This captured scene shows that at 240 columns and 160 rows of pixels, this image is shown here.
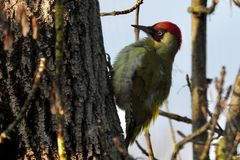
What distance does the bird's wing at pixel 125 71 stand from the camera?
4785mm

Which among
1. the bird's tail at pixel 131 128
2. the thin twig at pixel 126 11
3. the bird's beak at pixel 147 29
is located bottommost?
the bird's tail at pixel 131 128

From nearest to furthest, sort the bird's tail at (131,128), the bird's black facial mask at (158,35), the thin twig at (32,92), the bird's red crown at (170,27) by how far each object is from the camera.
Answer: the thin twig at (32,92), the bird's tail at (131,128), the bird's black facial mask at (158,35), the bird's red crown at (170,27)

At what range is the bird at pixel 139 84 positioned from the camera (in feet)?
15.9

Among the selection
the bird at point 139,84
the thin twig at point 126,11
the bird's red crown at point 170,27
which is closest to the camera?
the thin twig at point 126,11

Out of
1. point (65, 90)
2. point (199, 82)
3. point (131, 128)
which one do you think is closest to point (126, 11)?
point (131, 128)

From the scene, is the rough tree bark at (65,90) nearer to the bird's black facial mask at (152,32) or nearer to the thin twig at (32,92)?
the thin twig at (32,92)

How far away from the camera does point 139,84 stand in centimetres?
497

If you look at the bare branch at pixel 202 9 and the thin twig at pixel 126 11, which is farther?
the thin twig at pixel 126 11

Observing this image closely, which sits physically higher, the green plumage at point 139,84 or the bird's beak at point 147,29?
the bird's beak at point 147,29

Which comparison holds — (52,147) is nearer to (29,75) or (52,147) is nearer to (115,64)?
(29,75)

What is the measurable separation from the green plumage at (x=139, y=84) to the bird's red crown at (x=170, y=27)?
1.93ft

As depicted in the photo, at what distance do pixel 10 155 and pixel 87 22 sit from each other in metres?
0.93

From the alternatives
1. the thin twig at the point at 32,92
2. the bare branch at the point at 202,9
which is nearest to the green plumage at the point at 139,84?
the bare branch at the point at 202,9

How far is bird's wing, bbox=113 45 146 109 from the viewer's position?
188 inches
